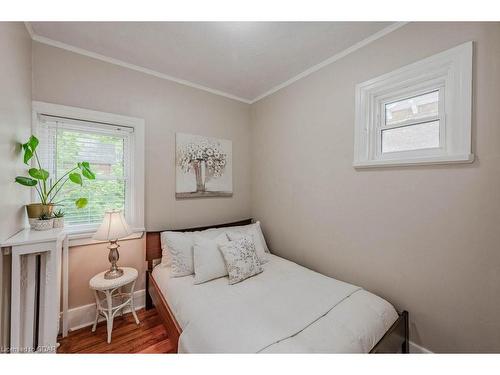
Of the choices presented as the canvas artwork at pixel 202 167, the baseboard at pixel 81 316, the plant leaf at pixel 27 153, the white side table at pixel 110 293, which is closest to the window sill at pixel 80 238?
the white side table at pixel 110 293

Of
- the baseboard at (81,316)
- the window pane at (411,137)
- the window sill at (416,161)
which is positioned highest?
the window pane at (411,137)

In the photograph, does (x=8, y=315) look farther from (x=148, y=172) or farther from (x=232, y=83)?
(x=232, y=83)

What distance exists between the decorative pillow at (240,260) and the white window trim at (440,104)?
1.25 metres

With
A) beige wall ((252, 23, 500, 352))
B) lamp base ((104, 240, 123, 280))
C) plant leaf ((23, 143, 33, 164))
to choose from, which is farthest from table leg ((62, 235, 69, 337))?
beige wall ((252, 23, 500, 352))

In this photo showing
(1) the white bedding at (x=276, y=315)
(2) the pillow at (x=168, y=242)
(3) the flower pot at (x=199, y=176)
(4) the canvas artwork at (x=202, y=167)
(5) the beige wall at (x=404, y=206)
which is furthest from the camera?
(3) the flower pot at (x=199, y=176)

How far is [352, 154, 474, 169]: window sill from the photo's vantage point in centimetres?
126

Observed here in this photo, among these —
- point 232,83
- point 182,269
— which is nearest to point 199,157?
point 232,83

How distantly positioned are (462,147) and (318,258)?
144 cm

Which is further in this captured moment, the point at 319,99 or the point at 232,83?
the point at 232,83

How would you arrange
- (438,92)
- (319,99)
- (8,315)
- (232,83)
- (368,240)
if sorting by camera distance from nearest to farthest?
1. (8,315)
2. (438,92)
3. (368,240)
4. (319,99)
5. (232,83)

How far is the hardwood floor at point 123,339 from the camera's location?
1.63 meters

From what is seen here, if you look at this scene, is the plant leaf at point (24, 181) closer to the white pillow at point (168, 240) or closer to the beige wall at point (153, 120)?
the beige wall at point (153, 120)

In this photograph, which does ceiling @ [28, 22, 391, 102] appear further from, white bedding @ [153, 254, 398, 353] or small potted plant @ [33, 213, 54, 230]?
white bedding @ [153, 254, 398, 353]

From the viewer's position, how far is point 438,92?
1437 mm
